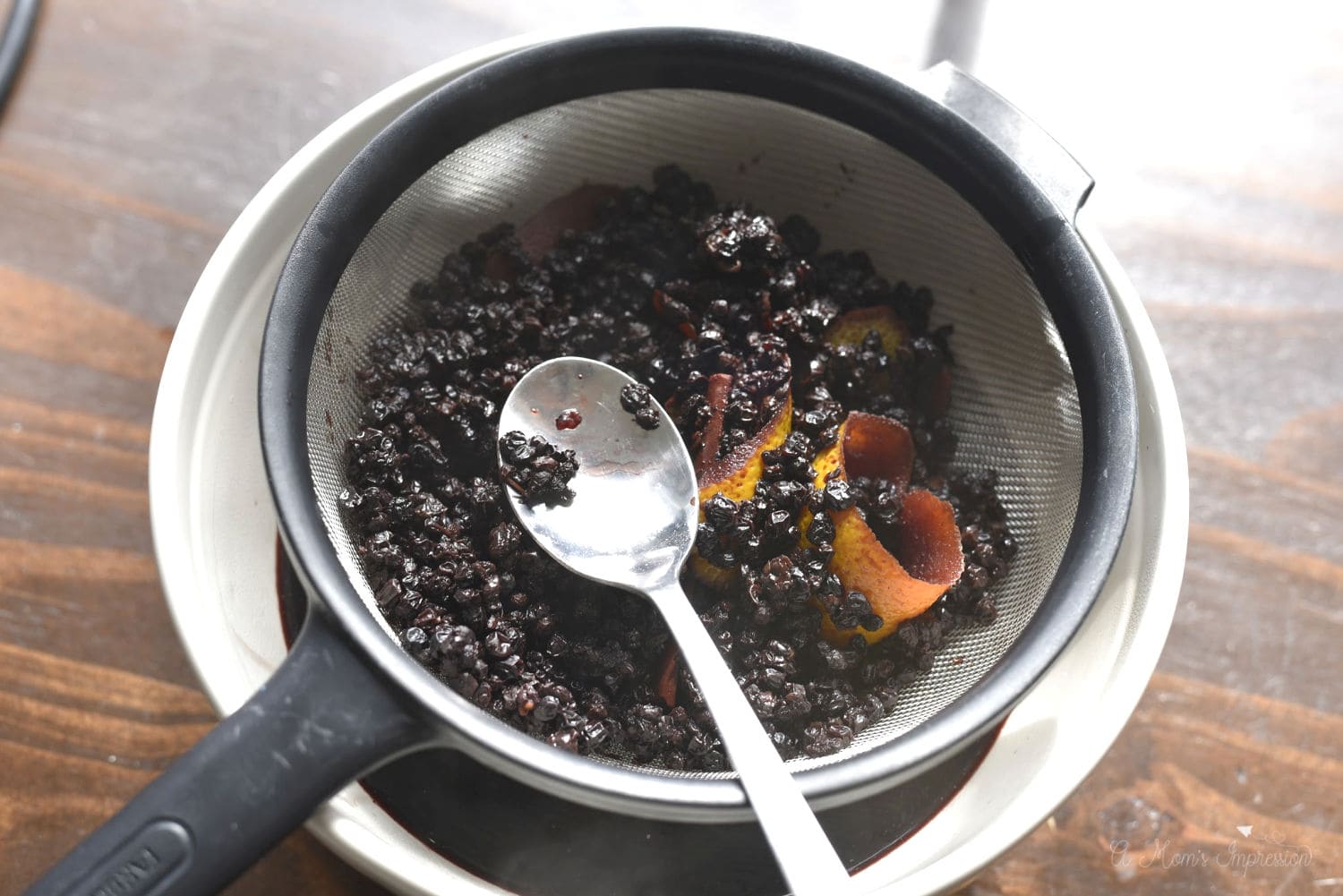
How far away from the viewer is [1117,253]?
176cm

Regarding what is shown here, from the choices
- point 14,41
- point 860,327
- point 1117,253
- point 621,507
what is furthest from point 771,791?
point 14,41

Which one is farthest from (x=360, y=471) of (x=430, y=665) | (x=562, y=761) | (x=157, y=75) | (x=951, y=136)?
(x=157, y=75)

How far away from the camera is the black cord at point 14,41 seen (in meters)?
1.70

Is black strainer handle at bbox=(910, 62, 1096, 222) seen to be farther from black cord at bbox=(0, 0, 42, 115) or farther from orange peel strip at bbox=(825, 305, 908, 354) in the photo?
black cord at bbox=(0, 0, 42, 115)

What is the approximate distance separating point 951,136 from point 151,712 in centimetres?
130

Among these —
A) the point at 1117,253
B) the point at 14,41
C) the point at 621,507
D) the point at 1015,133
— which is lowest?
the point at 621,507

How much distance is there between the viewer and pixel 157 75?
1.76 metres

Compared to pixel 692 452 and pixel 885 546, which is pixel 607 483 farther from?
pixel 885 546

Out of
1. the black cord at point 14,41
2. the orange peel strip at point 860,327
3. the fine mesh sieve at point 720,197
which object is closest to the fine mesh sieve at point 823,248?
the fine mesh sieve at point 720,197

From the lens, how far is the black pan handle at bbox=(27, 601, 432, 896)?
842 millimetres

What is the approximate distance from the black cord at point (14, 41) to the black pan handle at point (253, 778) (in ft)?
4.38

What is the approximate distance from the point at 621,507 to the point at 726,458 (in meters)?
0.15

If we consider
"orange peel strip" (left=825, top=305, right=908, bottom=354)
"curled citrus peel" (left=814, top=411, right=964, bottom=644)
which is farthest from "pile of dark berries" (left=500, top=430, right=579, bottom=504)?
"orange peel strip" (left=825, top=305, right=908, bottom=354)

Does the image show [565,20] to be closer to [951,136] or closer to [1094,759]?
[951,136]
